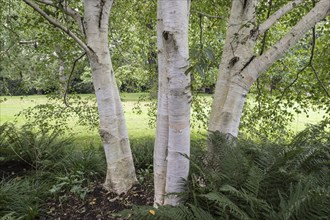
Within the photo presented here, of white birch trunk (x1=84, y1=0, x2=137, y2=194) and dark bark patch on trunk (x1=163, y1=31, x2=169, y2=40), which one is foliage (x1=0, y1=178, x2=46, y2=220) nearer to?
white birch trunk (x1=84, y1=0, x2=137, y2=194)

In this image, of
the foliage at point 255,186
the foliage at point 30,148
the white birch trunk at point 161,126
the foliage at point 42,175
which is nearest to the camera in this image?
the foliage at point 255,186

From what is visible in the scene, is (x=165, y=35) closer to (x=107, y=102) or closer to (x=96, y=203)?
(x=107, y=102)

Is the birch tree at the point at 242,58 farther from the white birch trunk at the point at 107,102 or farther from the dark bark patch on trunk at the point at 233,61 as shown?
the white birch trunk at the point at 107,102

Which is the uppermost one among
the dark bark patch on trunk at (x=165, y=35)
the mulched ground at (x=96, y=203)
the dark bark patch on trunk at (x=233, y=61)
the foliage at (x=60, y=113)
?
the dark bark patch on trunk at (x=165, y=35)

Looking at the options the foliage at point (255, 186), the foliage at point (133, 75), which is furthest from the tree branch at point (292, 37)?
the foliage at point (133, 75)

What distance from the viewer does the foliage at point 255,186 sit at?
1854mm

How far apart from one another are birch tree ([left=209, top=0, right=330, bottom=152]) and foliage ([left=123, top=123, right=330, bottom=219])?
266mm

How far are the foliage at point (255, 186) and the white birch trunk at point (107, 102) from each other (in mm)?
1225

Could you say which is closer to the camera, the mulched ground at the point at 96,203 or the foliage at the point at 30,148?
the mulched ground at the point at 96,203

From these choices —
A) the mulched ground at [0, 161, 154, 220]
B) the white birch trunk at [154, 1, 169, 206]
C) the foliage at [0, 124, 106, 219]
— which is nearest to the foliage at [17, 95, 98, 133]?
the foliage at [0, 124, 106, 219]

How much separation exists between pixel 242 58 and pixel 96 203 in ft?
7.60

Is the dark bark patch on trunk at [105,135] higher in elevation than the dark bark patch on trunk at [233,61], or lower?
lower

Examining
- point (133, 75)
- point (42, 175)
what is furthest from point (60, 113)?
point (133, 75)

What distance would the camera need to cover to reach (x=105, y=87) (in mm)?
3436
